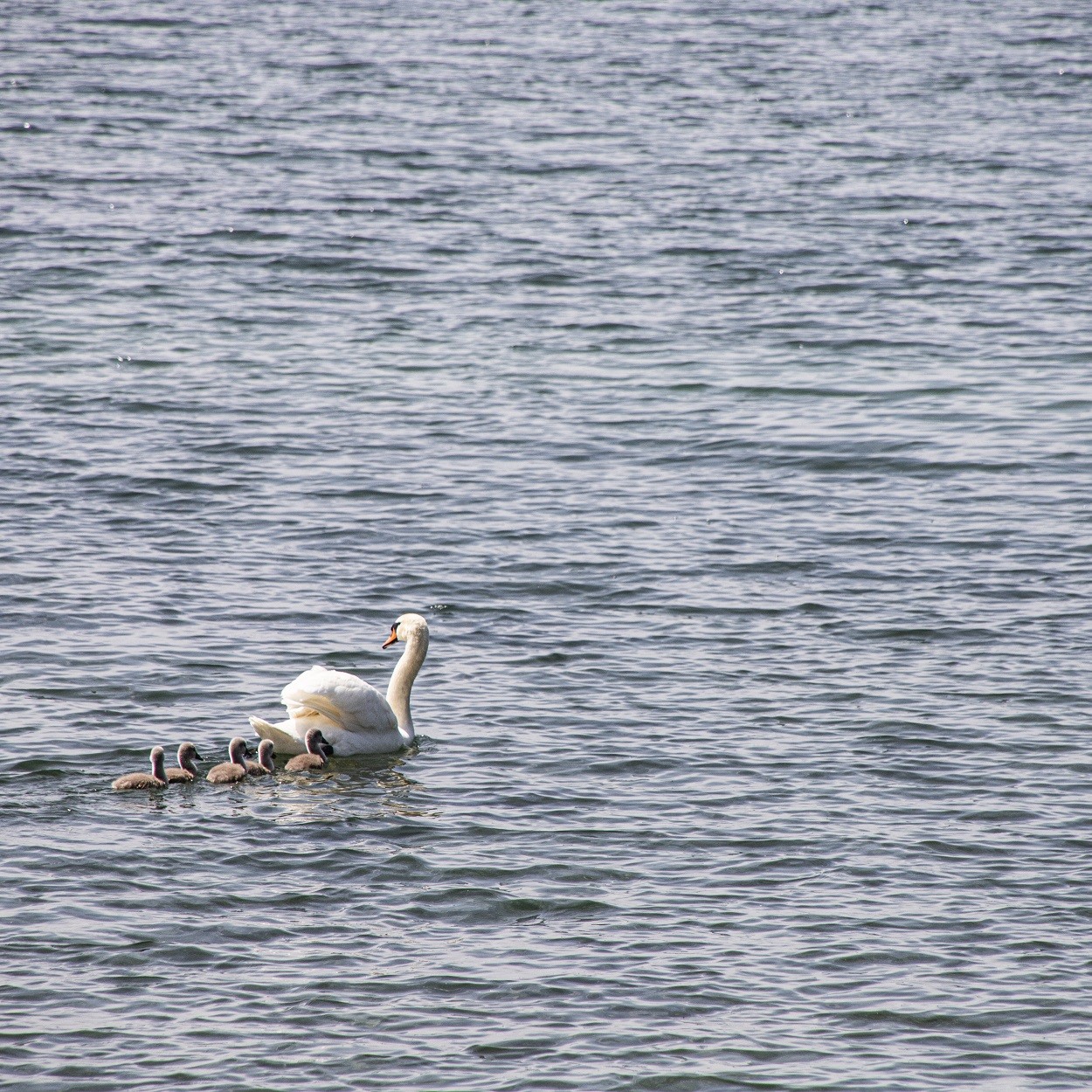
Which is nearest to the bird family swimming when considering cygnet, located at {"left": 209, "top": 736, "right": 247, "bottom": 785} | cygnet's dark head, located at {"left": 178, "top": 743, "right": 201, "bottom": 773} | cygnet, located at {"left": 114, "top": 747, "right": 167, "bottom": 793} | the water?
cygnet, located at {"left": 209, "top": 736, "right": 247, "bottom": 785}

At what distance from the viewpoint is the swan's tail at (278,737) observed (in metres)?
15.5

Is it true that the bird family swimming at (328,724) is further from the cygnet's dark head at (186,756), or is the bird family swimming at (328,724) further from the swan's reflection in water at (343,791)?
the cygnet's dark head at (186,756)

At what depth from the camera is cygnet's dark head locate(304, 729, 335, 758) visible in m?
15.9

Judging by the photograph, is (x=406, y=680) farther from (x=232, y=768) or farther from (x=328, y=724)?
(x=232, y=768)

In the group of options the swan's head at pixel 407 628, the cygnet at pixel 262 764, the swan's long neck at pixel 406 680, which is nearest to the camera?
the cygnet at pixel 262 764

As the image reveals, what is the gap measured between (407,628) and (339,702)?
124cm

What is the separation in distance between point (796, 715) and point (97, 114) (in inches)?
1423

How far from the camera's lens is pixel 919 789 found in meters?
15.2

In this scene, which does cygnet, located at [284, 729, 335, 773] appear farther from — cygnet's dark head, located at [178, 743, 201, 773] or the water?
cygnet's dark head, located at [178, 743, 201, 773]

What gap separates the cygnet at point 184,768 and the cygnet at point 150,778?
0.08 meters

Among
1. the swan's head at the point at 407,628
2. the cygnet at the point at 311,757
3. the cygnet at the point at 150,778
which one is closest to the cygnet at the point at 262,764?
the cygnet at the point at 311,757

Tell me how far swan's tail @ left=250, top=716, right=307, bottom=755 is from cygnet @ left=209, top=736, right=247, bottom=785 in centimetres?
21

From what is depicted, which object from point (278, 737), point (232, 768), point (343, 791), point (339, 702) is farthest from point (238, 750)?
point (339, 702)

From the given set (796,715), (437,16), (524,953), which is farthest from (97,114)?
(524,953)
